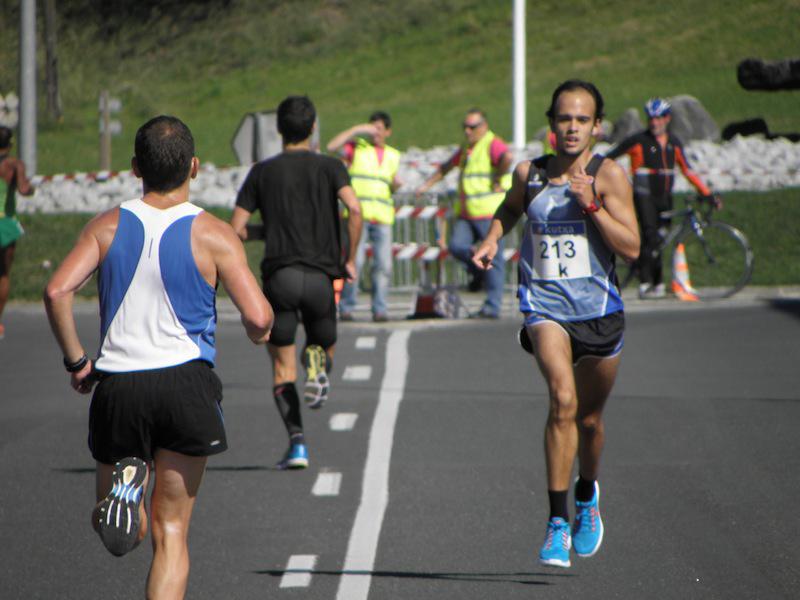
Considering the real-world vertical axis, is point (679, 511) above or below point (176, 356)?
below

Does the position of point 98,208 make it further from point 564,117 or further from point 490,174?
point 564,117

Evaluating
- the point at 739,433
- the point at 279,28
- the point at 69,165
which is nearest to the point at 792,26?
the point at 279,28

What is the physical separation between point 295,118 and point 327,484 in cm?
196

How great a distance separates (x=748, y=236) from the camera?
23.4 meters

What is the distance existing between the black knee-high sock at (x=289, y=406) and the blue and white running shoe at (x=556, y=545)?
2786 mm

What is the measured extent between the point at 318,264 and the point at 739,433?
2.82 m

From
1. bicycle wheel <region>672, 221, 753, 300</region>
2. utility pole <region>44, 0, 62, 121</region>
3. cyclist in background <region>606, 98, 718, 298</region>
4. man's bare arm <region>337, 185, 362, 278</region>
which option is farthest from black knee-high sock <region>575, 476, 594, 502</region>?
utility pole <region>44, 0, 62, 121</region>

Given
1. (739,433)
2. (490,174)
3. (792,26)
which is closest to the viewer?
(739,433)

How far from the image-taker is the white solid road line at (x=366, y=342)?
15.2 metres

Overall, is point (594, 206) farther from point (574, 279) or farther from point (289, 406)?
point (289, 406)

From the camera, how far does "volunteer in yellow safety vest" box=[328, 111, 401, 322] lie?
1694 centimetres

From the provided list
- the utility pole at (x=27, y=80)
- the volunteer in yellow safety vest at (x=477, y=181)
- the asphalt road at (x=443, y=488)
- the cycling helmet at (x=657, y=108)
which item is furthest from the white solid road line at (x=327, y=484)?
the utility pole at (x=27, y=80)

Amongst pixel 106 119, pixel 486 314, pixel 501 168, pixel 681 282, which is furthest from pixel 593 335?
pixel 106 119

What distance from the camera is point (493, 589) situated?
6785mm
